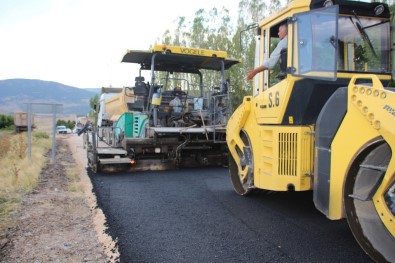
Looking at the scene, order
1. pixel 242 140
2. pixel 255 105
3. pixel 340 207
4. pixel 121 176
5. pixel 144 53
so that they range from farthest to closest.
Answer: pixel 144 53
pixel 121 176
pixel 242 140
pixel 255 105
pixel 340 207

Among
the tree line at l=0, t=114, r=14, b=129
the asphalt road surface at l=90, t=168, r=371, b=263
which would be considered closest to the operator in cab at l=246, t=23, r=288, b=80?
the asphalt road surface at l=90, t=168, r=371, b=263

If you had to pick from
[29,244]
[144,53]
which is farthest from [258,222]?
[144,53]

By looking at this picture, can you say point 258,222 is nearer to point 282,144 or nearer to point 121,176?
point 282,144

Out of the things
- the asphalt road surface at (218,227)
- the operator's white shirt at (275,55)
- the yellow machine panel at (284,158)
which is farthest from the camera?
the operator's white shirt at (275,55)

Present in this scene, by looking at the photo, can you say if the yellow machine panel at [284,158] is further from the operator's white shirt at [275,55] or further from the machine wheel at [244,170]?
the operator's white shirt at [275,55]

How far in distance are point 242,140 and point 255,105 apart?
0.66m

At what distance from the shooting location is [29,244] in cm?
392

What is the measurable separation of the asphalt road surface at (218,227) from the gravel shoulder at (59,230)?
0.18 metres

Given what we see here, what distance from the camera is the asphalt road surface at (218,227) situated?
3.55 m

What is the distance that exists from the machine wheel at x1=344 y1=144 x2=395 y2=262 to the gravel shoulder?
2064 millimetres

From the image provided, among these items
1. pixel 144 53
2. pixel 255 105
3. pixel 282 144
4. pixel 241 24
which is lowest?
pixel 282 144

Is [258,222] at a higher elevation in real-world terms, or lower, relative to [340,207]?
lower

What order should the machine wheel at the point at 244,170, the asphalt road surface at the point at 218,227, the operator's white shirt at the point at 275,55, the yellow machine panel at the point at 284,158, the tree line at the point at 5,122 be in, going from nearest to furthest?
the asphalt road surface at the point at 218,227
the yellow machine panel at the point at 284,158
the operator's white shirt at the point at 275,55
the machine wheel at the point at 244,170
the tree line at the point at 5,122

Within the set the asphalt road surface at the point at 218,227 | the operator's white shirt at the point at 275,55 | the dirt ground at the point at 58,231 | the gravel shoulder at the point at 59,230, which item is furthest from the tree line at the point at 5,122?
the operator's white shirt at the point at 275,55
